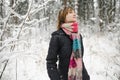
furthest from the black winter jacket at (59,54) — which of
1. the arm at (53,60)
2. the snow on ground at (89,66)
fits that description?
the snow on ground at (89,66)

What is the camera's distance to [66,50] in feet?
10.7

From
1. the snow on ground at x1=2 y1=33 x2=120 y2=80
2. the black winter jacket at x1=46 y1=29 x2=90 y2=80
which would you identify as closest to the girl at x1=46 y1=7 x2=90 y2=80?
the black winter jacket at x1=46 y1=29 x2=90 y2=80

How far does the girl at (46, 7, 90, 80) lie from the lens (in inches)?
126

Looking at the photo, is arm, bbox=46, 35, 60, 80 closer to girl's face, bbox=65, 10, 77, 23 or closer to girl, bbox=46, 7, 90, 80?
girl, bbox=46, 7, 90, 80

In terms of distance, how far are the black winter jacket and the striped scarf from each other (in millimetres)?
43

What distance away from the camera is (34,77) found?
7477 millimetres

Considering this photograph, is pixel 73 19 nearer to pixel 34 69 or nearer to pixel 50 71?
pixel 50 71

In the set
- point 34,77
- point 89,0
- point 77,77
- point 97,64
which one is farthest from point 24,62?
point 89,0

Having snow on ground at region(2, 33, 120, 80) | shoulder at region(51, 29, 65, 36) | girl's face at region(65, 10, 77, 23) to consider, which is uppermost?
girl's face at region(65, 10, 77, 23)

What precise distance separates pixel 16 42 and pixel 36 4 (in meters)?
0.44

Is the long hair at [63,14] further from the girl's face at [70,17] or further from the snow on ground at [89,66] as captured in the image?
the snow on ground at [89,66]

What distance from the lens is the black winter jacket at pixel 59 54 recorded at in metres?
3.17

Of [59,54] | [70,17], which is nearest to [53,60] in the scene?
[59,54]

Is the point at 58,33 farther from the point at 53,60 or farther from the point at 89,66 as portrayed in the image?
the point at 89,66
